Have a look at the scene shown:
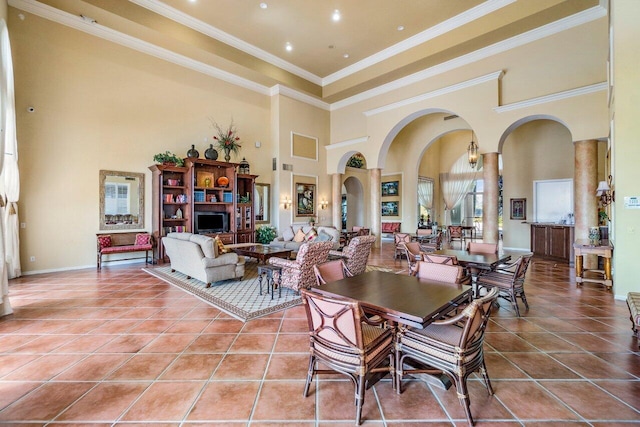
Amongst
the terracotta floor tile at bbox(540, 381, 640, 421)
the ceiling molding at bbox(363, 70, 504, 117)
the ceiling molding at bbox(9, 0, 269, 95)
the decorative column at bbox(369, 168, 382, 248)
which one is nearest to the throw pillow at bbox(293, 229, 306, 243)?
the decorative column at bbox(369, 168, 382, 248)

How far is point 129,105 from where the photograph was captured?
743cm

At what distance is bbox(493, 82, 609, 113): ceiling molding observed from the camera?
6.14 meters

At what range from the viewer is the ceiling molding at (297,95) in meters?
10.2

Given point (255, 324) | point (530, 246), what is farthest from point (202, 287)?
point (530, 246)

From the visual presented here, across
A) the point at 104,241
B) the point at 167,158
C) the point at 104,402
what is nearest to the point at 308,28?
the point at 167,158

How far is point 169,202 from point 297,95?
19.4ft

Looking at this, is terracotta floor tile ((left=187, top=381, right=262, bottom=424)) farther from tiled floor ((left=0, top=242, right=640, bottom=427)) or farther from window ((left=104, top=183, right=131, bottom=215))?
window ((left=104, top=183, right=131, bottom=215))

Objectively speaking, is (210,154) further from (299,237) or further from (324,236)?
(324,236)

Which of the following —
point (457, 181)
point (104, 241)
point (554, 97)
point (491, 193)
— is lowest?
point (104, 241)

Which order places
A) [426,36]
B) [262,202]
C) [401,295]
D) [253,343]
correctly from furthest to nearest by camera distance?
[262,202] → [426,36] → [253,343] → [401,295]

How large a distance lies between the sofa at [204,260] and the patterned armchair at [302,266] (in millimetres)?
1047

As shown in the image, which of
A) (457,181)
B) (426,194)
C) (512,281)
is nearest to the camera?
(512,281)

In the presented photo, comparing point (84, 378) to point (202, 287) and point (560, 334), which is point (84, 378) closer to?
point (202, 287)

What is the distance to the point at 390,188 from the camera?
13711mm
